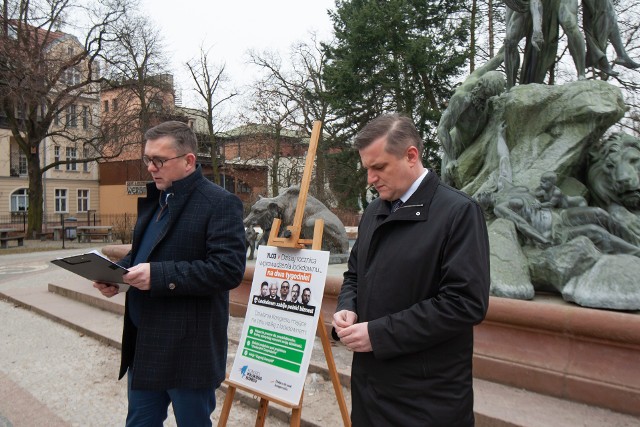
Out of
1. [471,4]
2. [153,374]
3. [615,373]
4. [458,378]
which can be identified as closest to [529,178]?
[615,373]

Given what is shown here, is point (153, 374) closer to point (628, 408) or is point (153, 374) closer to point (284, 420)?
point (284, 420)

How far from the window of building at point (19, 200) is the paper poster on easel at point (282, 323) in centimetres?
4512

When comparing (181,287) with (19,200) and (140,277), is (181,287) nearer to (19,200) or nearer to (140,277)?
(140,277)

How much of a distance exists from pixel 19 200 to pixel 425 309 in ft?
155

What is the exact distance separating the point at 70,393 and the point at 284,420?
2188 mm

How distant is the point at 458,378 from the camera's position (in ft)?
5.89

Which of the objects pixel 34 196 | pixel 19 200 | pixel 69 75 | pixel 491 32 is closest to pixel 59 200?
pixel 19 200

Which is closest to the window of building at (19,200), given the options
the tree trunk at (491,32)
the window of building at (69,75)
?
the window of building at (69,75)

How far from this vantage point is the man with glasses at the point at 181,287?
2.31 metres

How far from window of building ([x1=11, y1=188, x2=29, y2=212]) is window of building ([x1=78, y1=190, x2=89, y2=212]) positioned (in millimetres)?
4522

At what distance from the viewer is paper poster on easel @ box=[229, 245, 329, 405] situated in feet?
8.92

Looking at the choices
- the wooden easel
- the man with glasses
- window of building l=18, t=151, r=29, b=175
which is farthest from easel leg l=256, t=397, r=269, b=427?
window of building l=18, t=151, r=29, b=175

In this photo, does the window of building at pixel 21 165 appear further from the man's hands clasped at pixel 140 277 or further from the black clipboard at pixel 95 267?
the man's hands clasped at pixel 140 277

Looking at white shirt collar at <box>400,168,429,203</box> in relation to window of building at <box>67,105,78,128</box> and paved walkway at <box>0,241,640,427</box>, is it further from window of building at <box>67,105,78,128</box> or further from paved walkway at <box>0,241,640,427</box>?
window of building at <box>67,105,78,128</box>
